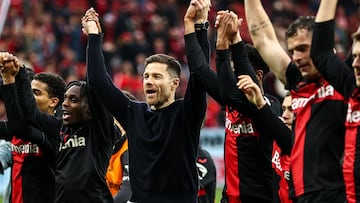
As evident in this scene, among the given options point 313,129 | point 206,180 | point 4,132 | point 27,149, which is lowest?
point 206,180

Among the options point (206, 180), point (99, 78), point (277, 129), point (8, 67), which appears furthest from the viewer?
point (206, 180)

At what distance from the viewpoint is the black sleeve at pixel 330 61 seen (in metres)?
5.69

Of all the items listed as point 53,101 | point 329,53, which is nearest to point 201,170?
point 53,101

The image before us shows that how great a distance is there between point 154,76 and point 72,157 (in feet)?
3.44

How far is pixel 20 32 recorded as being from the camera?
21.6 m

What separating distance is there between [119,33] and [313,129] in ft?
55.3

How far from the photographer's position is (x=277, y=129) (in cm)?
652

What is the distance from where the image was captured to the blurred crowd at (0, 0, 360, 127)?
20.9m

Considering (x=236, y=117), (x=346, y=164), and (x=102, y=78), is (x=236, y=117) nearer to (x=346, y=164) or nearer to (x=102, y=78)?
(x=102, y=78)

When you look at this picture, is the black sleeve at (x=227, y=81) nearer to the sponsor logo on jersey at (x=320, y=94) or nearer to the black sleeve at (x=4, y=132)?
the sponsor logo on jersey at (x=320, y=94)

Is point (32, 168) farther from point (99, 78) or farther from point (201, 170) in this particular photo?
point (201, 170)

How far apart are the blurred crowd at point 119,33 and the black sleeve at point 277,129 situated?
13220 mm

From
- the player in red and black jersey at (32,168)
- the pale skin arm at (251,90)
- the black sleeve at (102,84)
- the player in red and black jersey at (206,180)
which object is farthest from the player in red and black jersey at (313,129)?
the player in red and black jersey at (206,180)

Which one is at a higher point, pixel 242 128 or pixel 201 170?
pixel 242 128
